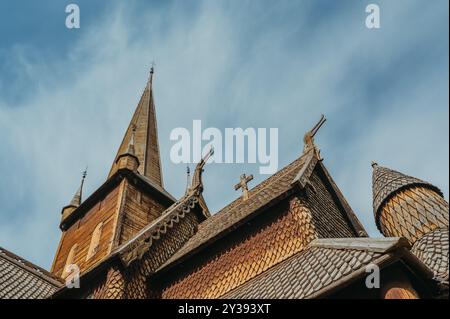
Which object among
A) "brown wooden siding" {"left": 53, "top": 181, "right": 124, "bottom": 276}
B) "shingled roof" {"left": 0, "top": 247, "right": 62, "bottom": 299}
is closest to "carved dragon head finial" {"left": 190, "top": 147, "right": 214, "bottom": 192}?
"brown wooden siding" {"left": 53, "top": 181, "right": 124, "bottom": 276}

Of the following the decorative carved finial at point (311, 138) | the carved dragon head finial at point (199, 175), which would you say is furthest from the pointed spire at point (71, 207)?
the decorative carved finial at point (311, 138)

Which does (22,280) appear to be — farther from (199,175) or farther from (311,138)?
(311,138)

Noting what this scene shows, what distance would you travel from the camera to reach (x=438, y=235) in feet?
30.0

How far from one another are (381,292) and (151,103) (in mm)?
24405

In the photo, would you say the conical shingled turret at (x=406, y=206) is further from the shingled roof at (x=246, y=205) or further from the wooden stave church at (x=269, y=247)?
the shingled roof at (x=246, y=205)

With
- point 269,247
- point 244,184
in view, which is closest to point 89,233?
point 244,184

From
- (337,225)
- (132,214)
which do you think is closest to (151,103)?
(132,214)

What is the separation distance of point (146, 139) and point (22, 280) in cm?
1274

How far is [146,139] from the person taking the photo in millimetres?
25172

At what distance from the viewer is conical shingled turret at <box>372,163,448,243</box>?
31.8ft

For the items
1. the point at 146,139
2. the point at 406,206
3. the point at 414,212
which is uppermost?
the point at 146,139

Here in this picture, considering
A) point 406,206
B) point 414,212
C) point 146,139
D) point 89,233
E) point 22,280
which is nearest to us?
point 414,212

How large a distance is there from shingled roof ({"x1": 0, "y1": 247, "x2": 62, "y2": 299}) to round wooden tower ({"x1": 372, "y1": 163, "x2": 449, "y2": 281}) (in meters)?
10.0

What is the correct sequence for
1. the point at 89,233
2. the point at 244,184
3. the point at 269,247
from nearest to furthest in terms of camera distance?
the point at 269,247 → the point at 244,184 → the point at 89,233
